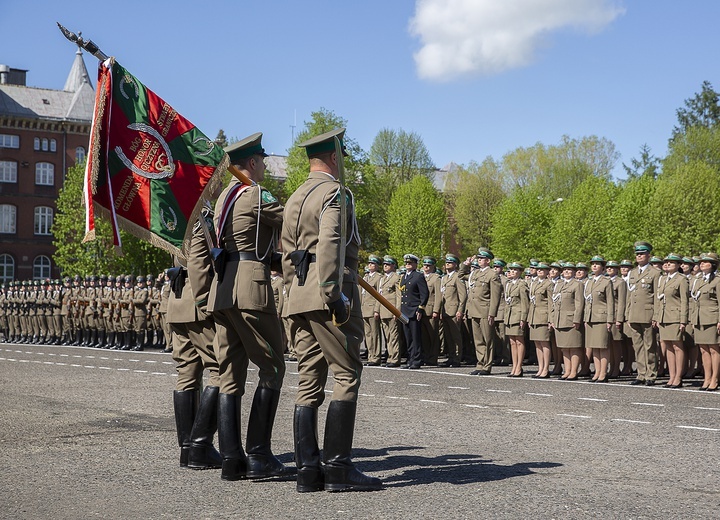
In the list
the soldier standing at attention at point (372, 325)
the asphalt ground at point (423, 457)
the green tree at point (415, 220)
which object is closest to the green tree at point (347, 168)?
the green tree at point (415, 220)

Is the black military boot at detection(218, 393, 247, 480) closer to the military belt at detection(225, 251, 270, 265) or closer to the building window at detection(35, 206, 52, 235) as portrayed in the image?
the military belt at detection(225, 251, 270, 265)

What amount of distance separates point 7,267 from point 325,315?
7272 centimetres

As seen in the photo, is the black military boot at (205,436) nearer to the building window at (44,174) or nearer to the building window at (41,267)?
the building window at (41,267)

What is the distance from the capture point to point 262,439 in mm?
7535

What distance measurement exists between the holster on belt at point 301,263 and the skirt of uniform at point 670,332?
34.4 feet

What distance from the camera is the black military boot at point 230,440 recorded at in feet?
24.4

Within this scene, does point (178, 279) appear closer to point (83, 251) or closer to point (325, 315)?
point (325, 315)

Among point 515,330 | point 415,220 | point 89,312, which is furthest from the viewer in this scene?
point 415,220

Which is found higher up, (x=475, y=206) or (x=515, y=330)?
(x=475, y=206)

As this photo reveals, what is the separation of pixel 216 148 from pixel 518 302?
38.6 feet

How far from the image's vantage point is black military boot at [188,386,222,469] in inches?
309

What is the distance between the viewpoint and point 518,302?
18.9 m

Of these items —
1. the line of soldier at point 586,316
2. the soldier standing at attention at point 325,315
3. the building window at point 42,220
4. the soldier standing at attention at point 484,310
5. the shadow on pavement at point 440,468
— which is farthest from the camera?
the building window at point 42,220

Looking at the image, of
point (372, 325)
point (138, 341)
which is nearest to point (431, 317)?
point (372, 325)
